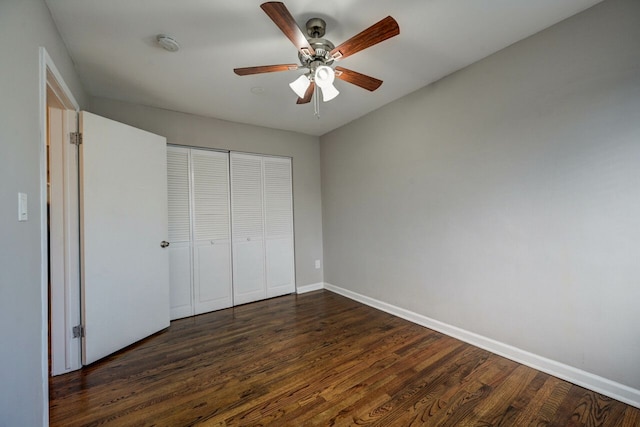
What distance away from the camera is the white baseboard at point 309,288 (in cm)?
400

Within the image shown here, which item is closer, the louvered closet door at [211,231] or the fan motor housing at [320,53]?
the fan motor housing at [320,53]

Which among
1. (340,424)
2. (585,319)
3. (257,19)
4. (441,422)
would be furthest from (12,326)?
(585,319)

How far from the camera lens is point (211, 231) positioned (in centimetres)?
338

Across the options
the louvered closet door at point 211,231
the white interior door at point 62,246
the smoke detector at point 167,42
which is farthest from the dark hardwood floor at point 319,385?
the smoke detector at point 167,42

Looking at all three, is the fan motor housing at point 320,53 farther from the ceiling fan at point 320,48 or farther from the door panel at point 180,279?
the door panel at point 180,279

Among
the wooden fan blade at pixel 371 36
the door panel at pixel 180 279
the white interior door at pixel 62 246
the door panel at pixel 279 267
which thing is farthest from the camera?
the door panel at pixel 279 267

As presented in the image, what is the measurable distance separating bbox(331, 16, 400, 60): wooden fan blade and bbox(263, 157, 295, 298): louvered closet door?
236 centimetres

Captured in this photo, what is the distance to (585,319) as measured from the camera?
178cm

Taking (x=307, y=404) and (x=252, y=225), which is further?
(x=252, y=225)

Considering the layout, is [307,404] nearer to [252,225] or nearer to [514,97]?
[252,225]

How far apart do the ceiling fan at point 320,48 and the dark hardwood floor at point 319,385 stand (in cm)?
214

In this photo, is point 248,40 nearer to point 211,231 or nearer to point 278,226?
point 211,231

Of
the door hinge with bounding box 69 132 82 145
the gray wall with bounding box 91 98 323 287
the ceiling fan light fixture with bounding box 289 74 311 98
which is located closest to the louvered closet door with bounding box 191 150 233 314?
the gray wall with bounding box 91 98 323 287

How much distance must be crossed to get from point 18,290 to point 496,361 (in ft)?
10.2
